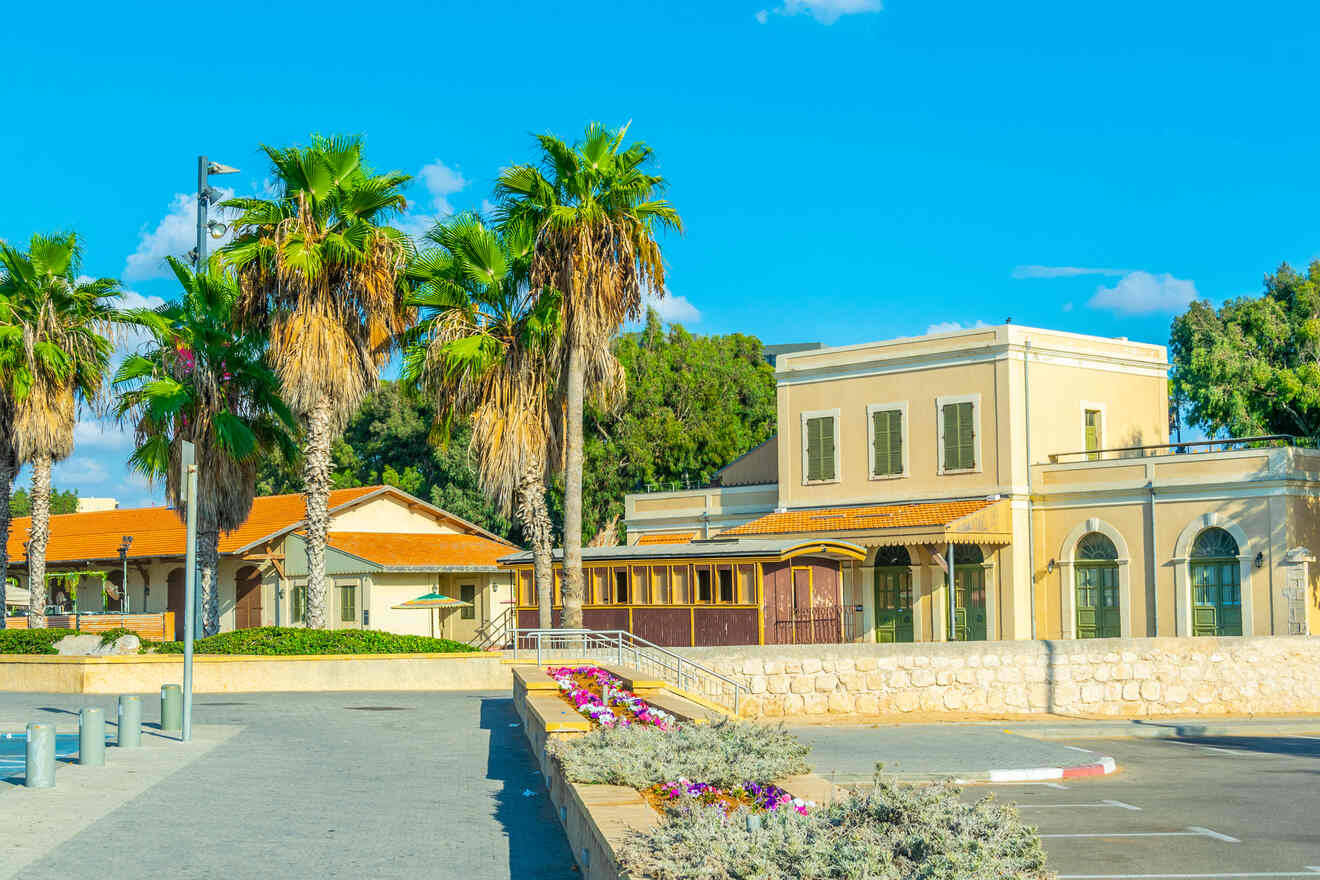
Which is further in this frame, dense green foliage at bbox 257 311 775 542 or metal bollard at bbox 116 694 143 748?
dense green foliage at bbox 257 311 775 542

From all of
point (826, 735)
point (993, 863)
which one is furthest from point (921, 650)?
point (993, 863)

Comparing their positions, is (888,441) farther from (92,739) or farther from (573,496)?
(92,739)

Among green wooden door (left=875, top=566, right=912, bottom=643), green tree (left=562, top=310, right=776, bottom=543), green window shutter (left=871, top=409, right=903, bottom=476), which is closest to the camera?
green wooden door (left=875, top=566, right=912, bottom=643)

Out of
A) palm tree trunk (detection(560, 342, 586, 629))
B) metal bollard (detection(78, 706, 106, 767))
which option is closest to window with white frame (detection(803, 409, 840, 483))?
palm tree trunk (detection(560, 342, 586, 629))

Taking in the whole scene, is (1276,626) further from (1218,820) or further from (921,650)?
(1218,820)

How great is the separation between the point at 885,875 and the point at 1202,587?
31846mm

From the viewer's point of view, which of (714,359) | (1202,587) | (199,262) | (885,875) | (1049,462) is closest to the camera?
(885,875)

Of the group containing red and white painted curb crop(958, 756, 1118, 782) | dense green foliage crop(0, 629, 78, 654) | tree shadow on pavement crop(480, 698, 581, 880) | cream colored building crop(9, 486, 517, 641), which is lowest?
red and white painted curb crop(958, 756, 1118, 782)

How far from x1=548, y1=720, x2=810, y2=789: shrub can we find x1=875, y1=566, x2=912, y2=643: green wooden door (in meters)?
28.0

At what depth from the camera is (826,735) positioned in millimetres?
24641

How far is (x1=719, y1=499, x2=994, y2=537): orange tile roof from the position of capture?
122 ft

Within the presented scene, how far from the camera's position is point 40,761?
1393 cm

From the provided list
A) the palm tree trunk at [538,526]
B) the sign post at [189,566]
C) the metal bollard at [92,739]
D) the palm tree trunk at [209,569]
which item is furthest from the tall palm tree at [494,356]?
the metal bollard at [92,739]

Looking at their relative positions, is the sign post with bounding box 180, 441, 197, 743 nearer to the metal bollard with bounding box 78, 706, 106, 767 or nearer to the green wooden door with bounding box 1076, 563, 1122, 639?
the metal bollard with bounding box 78, 706, 106, 767
